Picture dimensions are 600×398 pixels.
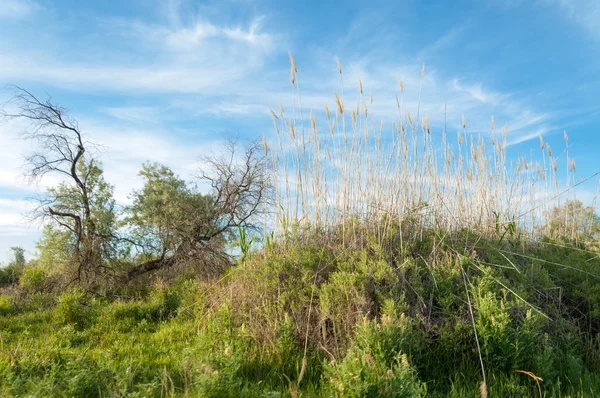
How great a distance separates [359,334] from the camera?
3.15 m

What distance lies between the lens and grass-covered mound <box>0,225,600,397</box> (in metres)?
3.04

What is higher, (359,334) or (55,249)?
(55,249)

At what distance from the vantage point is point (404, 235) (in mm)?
4965

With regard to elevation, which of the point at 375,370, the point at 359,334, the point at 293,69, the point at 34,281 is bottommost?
the point at 375,370

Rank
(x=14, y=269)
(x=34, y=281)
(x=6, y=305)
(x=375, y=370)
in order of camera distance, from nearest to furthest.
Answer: (x=375, y=370)
(x=6, y=305)
(x=34, y=281)
(x=14, y=269)

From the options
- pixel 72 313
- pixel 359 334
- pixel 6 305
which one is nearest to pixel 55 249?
pixel 6 305

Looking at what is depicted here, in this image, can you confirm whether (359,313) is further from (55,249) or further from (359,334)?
(55,249)

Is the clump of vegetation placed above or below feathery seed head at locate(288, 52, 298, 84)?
below

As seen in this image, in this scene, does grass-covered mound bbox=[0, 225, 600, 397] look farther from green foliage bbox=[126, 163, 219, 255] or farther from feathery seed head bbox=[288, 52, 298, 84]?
green foliage bbox=[126, 163, 219, 255]

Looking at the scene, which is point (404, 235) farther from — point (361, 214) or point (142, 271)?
point (142, 271)

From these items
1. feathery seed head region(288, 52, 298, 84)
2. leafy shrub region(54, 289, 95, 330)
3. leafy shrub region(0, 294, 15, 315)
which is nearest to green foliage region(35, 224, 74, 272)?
leafy shrub region(0, 294, 15, 315)

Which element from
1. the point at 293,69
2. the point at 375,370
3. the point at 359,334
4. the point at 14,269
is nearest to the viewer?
the point at 375,370

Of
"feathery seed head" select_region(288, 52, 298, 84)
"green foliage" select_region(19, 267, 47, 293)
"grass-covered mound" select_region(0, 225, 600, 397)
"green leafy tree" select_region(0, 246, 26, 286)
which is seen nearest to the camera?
"grass-covered mound" select_region(0, 225, 600, 397)

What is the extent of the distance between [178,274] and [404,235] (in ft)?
19.8
